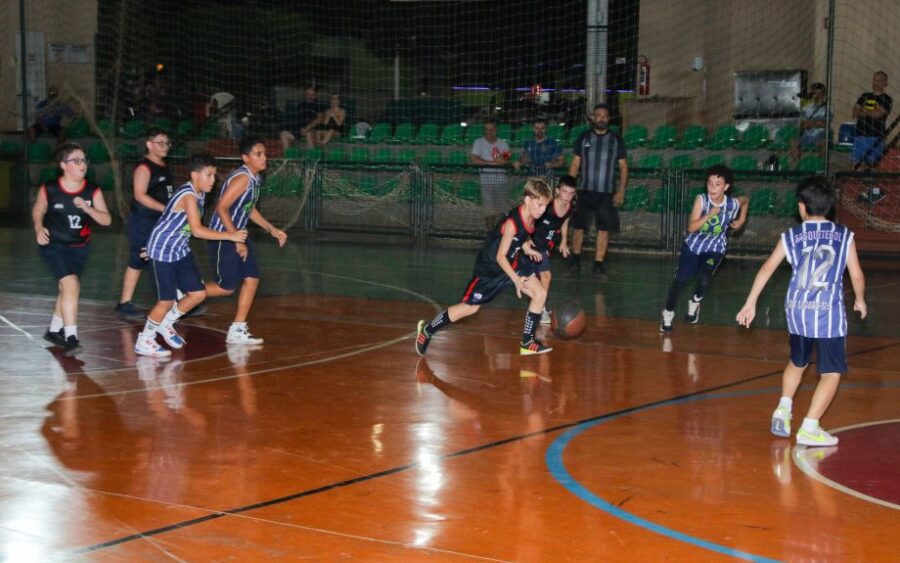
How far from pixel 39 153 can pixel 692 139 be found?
48.2 ft

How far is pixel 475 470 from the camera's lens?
21.2ft

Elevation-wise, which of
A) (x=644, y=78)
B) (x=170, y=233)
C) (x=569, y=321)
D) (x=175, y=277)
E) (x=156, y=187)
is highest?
(x=644, y=78)

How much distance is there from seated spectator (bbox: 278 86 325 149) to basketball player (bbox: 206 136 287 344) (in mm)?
13830

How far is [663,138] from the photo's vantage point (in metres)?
22.2

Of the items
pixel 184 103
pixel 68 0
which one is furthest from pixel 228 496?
pixel 184 103

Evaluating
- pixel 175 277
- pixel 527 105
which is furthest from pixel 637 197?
pixel 175 277

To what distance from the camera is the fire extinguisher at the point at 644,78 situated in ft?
81.8

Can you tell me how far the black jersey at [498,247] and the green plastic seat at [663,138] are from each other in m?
12.4

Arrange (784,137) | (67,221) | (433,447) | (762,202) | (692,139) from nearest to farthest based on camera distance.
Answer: (433,447) → (67,221) → (762,202) → (784,137) → (692,139)

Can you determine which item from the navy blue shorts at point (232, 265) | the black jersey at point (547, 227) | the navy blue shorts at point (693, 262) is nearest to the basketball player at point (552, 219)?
the black jersey at point (547, 227)

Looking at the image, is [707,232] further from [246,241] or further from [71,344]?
[71,344]

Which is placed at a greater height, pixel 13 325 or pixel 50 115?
pixel 50 115

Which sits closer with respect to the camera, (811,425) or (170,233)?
(811,425)

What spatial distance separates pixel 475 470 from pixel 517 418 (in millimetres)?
1394
